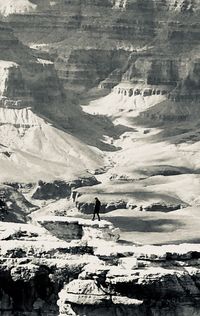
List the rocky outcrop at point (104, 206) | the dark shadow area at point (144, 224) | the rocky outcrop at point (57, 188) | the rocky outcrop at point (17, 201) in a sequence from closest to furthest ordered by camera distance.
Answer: the dark shadow area at point (144, 224) < the rocky outcrop at point (17, 201) < the rocky outcrop at point (104, 206) < the rocky outcrop at point (57, 188)

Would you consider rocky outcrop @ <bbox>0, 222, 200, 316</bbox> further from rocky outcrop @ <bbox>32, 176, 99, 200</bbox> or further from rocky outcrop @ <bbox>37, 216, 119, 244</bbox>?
rocky outcrop @ <bbox>32, 176, 99, 200</bbox>

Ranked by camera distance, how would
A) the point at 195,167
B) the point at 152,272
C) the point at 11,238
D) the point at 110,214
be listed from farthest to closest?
the point at 195,167 < the point at 110,214 < the point at 11,238 < the point at 152,272

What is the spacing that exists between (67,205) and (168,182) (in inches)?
712

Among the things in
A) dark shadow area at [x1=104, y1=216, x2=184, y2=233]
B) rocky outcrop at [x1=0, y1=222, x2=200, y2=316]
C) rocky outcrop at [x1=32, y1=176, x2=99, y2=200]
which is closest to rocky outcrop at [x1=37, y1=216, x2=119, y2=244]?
rocky outcrop at [x1=0, y1=222, x2=200, y2=316]

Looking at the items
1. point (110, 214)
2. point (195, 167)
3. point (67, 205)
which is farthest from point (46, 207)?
point (195, 167)

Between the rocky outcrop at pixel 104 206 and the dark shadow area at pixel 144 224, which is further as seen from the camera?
the rocky outcrop at pixel 104 206

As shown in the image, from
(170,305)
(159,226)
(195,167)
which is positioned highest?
(170,305)

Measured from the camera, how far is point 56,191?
178 metres

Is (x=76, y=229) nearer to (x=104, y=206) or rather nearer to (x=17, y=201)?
(x=17, y=201)

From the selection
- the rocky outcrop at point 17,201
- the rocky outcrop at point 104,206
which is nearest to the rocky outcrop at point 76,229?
the rocky outcrop at point 17,201

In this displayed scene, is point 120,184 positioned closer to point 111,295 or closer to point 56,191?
point 56,191

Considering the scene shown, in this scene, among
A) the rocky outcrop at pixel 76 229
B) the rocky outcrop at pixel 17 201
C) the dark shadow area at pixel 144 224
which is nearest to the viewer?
the rocky outcrop at pixel 76 229

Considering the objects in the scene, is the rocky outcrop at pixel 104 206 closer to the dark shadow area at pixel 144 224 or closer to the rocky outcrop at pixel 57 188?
the dark shadow area at pixel 144 224

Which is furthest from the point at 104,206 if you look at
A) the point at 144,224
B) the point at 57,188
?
the point at 144,224
